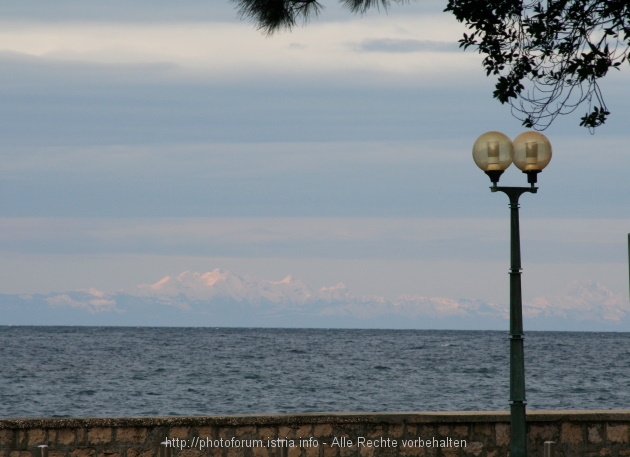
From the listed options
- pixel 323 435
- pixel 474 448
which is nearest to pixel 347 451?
pixel 323 435

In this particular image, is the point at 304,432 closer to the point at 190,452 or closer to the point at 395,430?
the point at 395,430

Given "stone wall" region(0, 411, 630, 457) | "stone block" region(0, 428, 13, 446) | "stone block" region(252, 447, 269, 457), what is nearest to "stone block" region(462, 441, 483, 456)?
"stone wall" region(0, 411, 630, 457)

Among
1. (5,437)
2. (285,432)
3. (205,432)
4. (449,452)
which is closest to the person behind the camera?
(5,437)

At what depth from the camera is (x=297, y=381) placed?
4950cm

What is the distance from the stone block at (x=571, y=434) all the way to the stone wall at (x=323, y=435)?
0.01 meters

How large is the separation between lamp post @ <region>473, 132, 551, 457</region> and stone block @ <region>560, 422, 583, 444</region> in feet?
4.60

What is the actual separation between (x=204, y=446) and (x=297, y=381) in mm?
38636

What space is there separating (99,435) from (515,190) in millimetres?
5464

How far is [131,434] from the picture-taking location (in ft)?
36.7

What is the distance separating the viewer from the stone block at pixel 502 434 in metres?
11.6

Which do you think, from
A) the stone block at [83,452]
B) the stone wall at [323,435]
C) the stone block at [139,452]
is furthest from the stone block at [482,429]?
the stone block at [83,452]

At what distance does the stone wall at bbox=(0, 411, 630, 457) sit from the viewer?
1109 centimetres

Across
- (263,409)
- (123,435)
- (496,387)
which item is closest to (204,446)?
(123,435)

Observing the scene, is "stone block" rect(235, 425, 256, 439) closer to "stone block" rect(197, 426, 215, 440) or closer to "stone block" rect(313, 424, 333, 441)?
"stone block" rect(197, 426, 215, 440)
